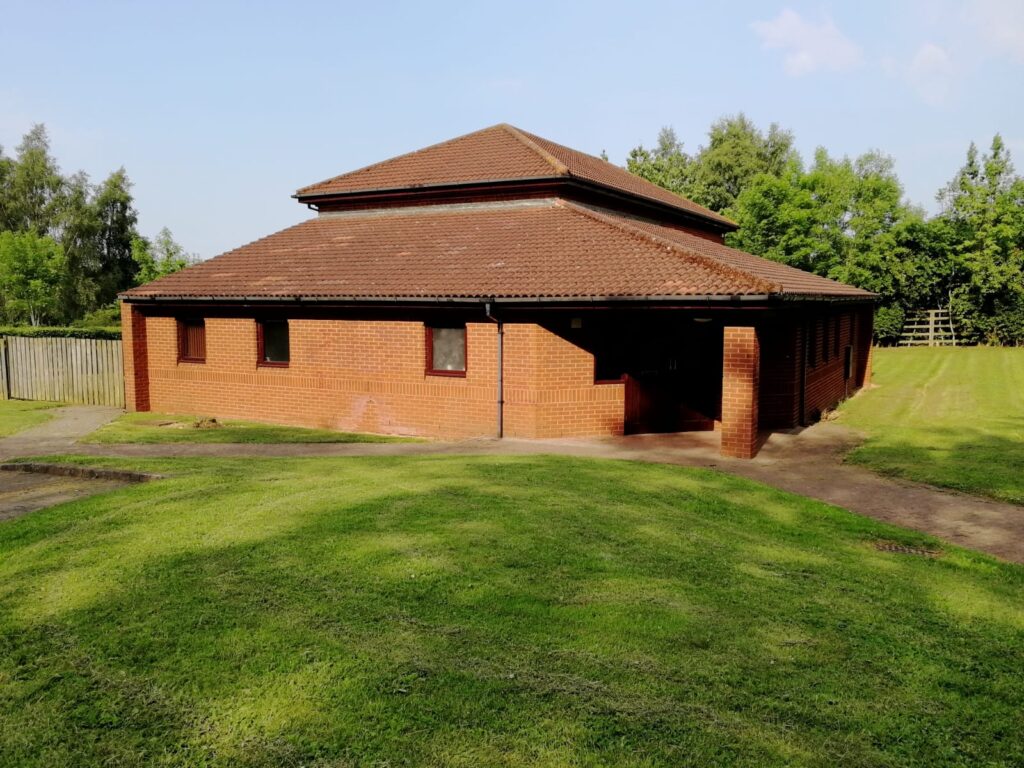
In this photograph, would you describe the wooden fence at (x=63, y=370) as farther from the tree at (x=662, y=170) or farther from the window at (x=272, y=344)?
the tree at (x=662, y=170)

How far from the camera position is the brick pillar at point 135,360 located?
1916cm

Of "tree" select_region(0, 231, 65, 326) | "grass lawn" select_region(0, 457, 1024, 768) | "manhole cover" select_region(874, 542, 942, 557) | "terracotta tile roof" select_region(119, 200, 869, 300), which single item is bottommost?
"manhole cover" select_region(874, 542, 942, 557)

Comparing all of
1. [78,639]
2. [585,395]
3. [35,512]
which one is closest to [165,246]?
[585,395]

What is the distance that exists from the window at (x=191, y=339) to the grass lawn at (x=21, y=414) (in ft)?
10.8

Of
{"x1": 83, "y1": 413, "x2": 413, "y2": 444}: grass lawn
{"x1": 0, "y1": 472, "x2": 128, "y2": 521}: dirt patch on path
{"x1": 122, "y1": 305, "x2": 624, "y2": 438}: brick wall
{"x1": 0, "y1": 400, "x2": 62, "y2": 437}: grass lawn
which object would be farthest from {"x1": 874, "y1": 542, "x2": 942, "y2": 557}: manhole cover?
{"x1": 0, "y1": 400, "x2": 62, "y2": 437}: grass lawn

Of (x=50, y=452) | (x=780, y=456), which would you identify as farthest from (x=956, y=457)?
(x=50, y=452)

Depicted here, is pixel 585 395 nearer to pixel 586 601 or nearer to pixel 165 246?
pixel 586 601

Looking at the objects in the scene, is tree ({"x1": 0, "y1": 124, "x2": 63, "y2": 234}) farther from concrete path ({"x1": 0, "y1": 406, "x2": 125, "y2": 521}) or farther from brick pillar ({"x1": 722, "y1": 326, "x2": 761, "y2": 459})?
brick pillar ({"x1": 722, "y1": 326, "x2": 761, "y2": 459})

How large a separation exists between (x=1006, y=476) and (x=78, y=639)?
11.8m

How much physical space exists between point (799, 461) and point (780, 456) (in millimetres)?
436

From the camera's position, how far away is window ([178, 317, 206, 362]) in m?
18.9

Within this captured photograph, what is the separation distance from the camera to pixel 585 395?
1494 cm

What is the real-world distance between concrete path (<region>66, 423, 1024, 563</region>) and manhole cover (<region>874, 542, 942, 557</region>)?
2.35ft

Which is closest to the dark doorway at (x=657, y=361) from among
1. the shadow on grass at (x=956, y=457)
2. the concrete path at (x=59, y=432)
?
the shadow on grass at (x=956, y=457)
